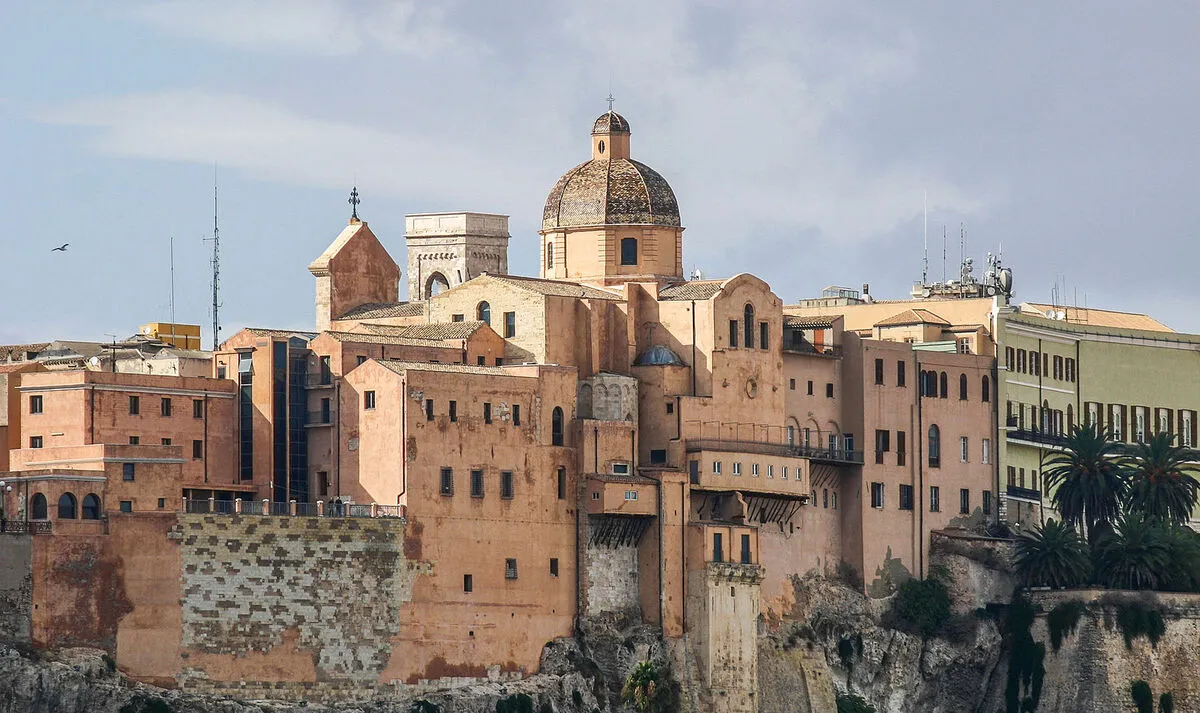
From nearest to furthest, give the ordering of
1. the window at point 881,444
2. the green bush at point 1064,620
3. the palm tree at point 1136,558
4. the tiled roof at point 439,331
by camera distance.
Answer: the tiled roof at point 439,331
the window at point 881,444
the green bush at point 1064,620
the palm tree at point 1136,558

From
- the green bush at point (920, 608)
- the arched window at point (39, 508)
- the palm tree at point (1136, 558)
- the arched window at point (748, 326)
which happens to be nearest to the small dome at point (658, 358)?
the arched window at point (748, 326)

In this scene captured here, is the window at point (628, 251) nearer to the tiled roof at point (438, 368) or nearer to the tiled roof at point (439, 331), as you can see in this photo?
the tiled roof at point (439, 331)

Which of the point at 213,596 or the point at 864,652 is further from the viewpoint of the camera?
the point at 864,652

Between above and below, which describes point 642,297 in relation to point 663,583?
above

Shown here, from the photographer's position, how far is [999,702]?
380ft

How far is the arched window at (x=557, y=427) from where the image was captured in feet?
347

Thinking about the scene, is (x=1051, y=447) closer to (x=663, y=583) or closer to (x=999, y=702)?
(x=999, y=702)

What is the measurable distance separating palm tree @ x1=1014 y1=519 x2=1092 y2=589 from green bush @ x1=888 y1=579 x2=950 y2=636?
3093mm

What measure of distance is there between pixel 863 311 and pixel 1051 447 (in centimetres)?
807

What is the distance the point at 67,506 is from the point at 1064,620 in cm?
3538

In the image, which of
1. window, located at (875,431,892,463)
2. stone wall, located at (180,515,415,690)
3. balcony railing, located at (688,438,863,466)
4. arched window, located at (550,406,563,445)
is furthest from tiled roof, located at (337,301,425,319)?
window, located at (875,431,892,463)

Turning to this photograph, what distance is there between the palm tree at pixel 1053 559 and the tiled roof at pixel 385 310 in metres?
21.8

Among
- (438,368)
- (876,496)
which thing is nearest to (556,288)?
(438,368)

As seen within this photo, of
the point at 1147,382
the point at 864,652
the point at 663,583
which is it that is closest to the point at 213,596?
the point at 663,583
